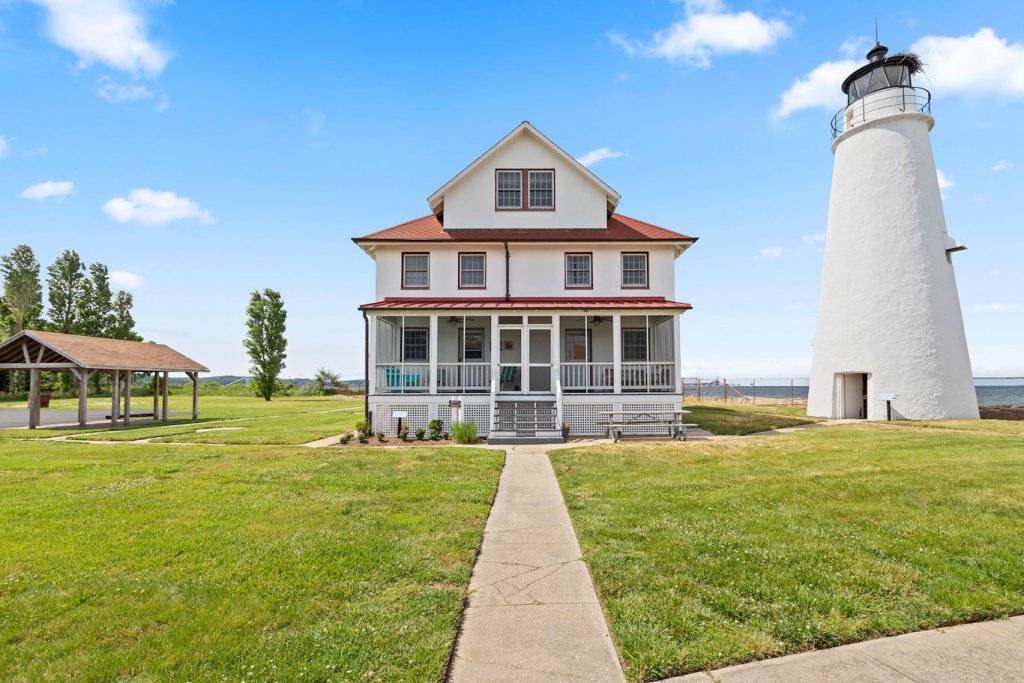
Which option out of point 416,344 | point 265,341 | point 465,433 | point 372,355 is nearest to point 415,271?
point 416,344

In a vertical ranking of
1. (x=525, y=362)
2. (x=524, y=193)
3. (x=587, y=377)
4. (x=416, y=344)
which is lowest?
(x=587, y=377)

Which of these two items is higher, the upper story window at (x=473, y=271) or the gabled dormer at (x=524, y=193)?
the gabled dormer at (x=524, y=193)

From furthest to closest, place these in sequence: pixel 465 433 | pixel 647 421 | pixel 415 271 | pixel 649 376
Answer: pixel 415 271
pixel 649 376
pixel 647 421
pixel 465 433

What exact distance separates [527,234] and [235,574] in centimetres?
1652

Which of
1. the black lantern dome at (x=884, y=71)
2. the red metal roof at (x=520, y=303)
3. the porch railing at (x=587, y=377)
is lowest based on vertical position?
the porch railing at (x=587, y=377)

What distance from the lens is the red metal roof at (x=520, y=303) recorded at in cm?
1719

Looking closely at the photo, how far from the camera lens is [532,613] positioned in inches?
168

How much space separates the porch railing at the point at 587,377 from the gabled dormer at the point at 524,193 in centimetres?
562

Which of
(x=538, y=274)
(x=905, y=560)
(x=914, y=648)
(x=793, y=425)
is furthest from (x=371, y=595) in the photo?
(x=793, y=425)

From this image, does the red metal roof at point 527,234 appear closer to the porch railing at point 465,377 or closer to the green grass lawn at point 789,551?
the porch railing at point 465,377

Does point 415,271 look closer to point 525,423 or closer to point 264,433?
point 525,423

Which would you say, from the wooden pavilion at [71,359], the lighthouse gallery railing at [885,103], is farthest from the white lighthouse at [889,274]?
the wooden pavilion at [71,359]

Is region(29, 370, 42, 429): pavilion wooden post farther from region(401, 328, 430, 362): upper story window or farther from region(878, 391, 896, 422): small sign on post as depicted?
region(878, 391, 896, 422): small sign on post

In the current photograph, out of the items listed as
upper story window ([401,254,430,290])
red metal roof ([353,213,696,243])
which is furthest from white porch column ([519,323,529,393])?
upper story window ([401,254,430,290])
